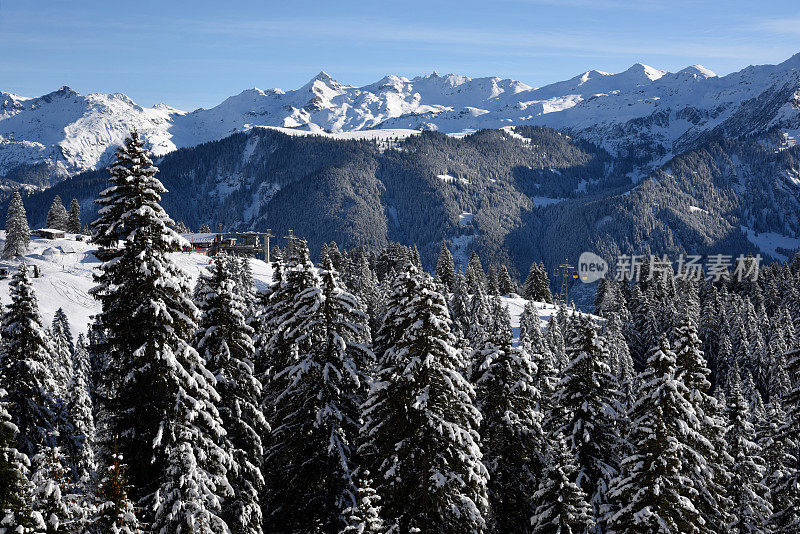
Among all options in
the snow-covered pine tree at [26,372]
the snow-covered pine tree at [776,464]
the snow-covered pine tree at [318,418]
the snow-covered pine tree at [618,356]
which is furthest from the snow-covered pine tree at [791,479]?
the snow-covered pine tree at [26,372]

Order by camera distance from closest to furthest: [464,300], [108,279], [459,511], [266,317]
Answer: [108,279], [459,511], [266,317], [464,300]

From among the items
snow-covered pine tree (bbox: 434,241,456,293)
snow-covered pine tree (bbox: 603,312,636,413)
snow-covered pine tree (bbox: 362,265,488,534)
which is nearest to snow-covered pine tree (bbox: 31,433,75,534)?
snow-covered pine tree (bbox: 362,265,488,534)

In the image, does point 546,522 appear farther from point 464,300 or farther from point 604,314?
point 604,314

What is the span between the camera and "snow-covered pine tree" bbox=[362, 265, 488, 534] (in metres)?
20.8

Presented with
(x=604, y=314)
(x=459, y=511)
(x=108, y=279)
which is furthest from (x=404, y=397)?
(x=604, y=314)

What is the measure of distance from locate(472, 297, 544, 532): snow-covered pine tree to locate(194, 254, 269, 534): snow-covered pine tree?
10.5 m

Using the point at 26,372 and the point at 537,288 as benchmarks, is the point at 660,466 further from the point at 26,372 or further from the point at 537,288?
the point at 537,288

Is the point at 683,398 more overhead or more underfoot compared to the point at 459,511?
more overhead

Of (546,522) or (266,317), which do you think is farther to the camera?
(266,317)

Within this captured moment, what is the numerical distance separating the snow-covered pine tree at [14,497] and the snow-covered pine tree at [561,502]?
1722 centimetres

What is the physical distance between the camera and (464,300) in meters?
91.8

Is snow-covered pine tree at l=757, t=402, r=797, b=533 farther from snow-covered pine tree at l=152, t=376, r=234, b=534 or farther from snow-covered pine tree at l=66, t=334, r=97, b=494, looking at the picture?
snow-covered pine tree at l=66, t=334, r=97, b=494

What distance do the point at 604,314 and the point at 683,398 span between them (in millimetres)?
87524

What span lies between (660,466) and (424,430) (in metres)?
9.57
